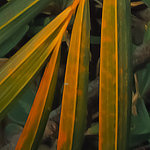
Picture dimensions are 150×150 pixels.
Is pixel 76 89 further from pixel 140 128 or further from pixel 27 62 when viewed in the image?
pixel 140 128

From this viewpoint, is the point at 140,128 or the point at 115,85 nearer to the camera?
the point at 115,85

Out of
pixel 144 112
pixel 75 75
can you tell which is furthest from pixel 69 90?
pixel 144 112

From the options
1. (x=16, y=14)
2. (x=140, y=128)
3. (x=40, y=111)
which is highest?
(x=16, y=14)

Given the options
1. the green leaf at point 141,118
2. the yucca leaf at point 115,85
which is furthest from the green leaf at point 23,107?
the yucca leaf at point 115,85

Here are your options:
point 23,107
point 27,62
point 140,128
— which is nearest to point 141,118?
point 140,128

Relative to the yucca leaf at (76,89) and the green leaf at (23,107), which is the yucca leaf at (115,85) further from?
the green leaf at (23,107)

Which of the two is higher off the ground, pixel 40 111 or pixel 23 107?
pixel 40 111

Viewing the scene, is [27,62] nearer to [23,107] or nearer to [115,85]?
[115,85]
